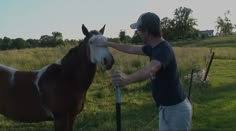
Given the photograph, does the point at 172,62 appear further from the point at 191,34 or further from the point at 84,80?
the point at 191,34

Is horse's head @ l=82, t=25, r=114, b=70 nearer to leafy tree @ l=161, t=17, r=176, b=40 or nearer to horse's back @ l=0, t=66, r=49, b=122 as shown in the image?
horse's back @ l=0, t=66, r=49, b=122

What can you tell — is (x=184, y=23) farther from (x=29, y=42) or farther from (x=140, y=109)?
(x=140, y=109)

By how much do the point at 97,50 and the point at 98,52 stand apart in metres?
0.04

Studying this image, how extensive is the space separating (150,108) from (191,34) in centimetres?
8897

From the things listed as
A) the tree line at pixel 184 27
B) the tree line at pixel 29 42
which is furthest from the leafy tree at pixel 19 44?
the tree line at pixel 184 27

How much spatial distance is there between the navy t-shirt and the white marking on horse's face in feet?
5.21

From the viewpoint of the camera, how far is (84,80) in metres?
6.82

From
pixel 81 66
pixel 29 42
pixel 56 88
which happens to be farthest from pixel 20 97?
pixel 29 42

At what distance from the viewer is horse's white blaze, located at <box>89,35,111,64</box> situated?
20.1ft

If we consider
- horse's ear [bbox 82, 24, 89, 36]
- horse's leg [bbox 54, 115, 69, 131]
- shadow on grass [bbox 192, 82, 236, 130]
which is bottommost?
shadow on grass [bbox 192, 82, 236, 130]

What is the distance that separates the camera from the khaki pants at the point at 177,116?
447 cm

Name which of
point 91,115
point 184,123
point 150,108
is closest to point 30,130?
point 91,115

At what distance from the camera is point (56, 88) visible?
682cm

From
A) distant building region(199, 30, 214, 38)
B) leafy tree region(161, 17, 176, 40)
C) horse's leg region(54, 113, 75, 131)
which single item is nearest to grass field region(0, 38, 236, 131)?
horse's leg region(54, 113, 75, 131)
